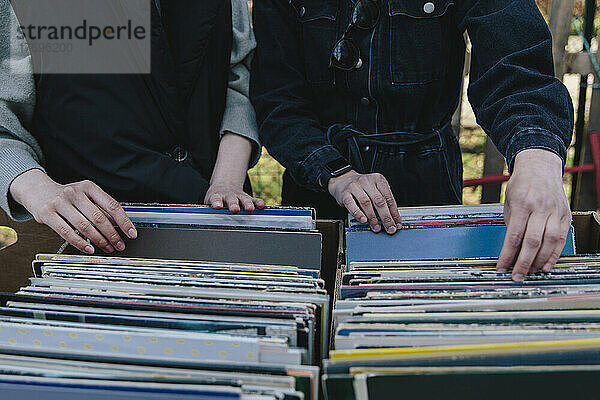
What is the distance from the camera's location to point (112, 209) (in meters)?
1.09

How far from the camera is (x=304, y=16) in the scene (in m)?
1.43

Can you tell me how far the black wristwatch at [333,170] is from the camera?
1.34 meters

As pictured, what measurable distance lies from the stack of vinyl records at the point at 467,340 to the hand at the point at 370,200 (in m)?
0.29

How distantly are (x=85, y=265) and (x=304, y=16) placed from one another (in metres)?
0.88

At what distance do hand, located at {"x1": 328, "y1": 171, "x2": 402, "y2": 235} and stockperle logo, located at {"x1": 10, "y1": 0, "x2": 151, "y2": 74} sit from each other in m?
0.60

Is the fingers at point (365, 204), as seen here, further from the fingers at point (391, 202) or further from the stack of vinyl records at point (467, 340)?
the stack of vinyl records at point (467, 340)

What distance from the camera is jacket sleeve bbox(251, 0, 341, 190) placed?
142 centimetres

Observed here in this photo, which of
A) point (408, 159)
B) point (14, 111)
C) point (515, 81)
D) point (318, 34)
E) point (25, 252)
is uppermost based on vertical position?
point (318, 34)

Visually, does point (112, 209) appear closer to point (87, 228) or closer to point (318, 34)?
point (87, 228)

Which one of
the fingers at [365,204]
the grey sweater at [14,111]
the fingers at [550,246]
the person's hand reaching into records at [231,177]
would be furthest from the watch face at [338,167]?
the grey sweater at [14,111]

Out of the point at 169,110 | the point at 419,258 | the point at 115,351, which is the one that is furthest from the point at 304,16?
the point at 115,351

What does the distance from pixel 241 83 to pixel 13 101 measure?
0.60 meters

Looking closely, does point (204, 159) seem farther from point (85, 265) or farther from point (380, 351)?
point (380, 351)

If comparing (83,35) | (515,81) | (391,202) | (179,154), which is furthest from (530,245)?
(83,35)
